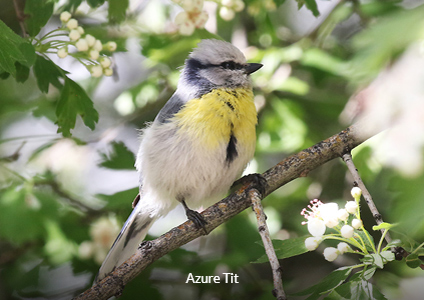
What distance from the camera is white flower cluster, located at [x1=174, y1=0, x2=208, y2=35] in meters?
2.06

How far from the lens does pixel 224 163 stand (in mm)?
2072

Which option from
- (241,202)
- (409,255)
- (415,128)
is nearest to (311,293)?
(409,255)

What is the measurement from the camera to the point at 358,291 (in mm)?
1123

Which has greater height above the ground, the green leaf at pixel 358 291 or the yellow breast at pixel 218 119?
the yellow breast at pixel 218 119

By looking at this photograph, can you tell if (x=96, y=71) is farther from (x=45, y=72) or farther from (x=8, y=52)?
(x=8, y=52)

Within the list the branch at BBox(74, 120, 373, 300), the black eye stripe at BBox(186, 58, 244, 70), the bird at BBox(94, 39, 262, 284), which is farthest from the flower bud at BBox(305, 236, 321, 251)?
the black eye stripe at BBox(186, 58, 244, 70)

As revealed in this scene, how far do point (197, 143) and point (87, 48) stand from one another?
0.62m

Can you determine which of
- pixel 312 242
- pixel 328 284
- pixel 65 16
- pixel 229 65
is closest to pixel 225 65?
pixel 229 65

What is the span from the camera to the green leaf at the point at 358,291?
1.12m

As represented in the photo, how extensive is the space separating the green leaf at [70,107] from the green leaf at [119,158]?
66 cm

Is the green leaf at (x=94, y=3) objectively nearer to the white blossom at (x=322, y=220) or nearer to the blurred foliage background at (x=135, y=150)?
the blurred foliage background at (x=135, y=150)

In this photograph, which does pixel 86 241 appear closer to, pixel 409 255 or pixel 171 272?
pixel 171 272

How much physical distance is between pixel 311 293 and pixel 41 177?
5.40 feet

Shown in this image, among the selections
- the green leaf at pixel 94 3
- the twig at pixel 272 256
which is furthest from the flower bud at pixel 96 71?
the twig at pixel 272 256
